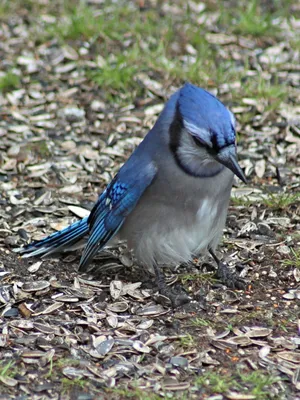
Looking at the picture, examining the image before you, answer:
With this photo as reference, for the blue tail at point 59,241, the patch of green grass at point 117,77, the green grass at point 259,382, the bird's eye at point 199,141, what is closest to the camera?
the green grass at point 259,382

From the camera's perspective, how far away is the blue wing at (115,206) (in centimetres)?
526

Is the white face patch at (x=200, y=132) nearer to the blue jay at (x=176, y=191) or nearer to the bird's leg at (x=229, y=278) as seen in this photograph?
the blue jay at (x=176, y=191)

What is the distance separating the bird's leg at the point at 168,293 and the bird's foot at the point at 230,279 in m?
0.29

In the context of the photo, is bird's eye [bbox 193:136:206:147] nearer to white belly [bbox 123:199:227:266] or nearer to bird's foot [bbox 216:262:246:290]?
white belly [bbox 123:199:227:266]

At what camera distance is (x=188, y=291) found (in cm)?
546

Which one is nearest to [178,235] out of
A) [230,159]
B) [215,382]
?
[230,159]

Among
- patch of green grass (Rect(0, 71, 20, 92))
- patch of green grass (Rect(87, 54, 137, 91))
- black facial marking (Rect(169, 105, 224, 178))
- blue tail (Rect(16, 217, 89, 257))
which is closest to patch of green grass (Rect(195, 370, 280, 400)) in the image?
black facial marking (Rect(169, 105, 224, 178))

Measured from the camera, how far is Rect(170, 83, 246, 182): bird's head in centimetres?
478

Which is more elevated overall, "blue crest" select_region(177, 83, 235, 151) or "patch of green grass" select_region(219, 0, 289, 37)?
"blue crest" select_region(177, 83, 235, 151)

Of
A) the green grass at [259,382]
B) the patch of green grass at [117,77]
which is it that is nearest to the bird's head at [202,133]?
the green grass at [259,382]

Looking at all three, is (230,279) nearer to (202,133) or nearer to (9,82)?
(202,133)

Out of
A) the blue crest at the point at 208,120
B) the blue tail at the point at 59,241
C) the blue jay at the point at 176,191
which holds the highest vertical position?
the blue crest at the point at 208,120

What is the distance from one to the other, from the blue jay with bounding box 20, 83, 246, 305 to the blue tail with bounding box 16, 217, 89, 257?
0.59 feet

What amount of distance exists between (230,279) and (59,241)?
1.18 metres
